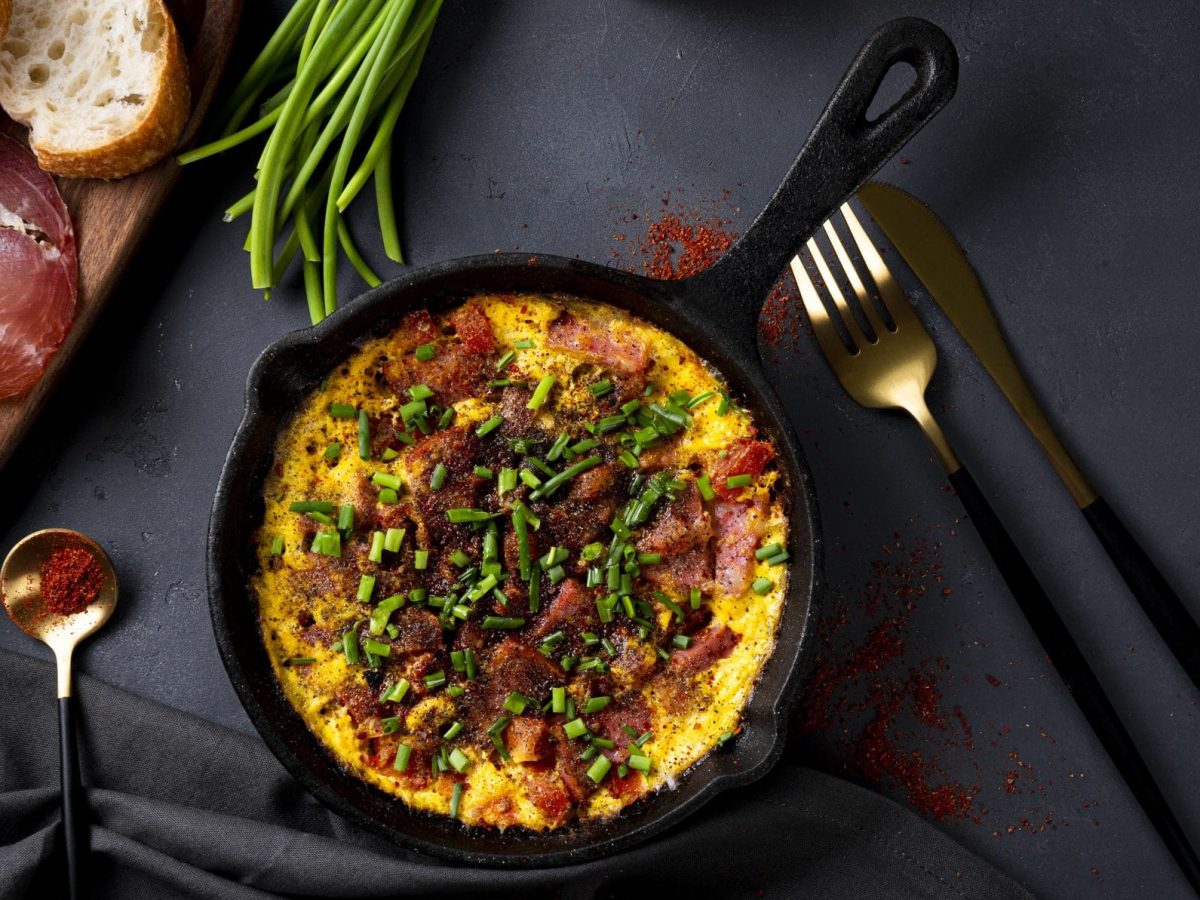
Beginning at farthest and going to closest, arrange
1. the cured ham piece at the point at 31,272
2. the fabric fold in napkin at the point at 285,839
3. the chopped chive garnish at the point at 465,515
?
the cured ham piece at the point at 31,272 → the fabric fold in napkin at the point at 285,839 → the chopped chive garnish at the point at 465,515

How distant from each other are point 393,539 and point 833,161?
1564 mm

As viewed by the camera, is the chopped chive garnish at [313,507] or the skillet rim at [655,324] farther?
the chopped chive garnish at [313,507]

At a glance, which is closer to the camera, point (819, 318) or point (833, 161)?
point (833, 161)

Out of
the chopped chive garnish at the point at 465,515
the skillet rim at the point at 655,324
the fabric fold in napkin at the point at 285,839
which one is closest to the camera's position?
the skillet rim at the point at 655,324

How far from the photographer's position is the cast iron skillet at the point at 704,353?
9.40ft

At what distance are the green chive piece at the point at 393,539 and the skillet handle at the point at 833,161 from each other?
102cm

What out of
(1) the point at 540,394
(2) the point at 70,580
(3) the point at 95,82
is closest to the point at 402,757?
(1) the point at 540,394

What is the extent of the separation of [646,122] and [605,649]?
1697mm

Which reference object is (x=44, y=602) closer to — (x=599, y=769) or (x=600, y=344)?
(x=599, y=769)

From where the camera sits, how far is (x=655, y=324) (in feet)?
10.2

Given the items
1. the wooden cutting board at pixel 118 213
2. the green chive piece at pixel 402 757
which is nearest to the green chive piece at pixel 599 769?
the green chive piece at pixel 402 757

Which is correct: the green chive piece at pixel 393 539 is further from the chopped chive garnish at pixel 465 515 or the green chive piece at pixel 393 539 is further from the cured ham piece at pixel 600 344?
the cured ham piece at pixel 600 344

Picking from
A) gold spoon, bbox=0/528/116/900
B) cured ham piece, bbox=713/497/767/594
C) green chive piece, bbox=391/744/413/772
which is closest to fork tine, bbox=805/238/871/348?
cured ham piece, bbox=713/497/767/594

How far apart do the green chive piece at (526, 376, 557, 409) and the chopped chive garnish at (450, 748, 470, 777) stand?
978mm
